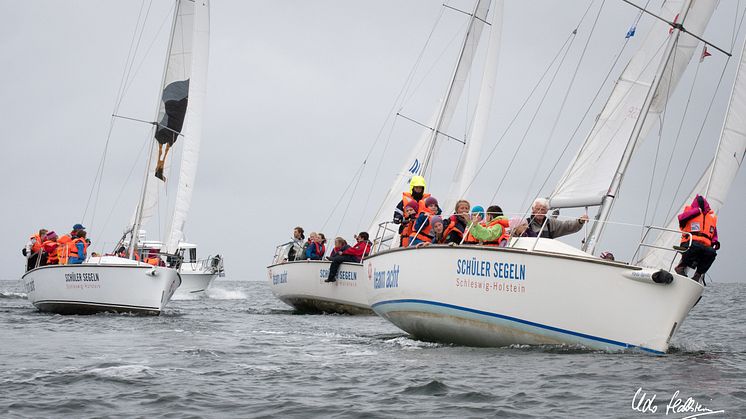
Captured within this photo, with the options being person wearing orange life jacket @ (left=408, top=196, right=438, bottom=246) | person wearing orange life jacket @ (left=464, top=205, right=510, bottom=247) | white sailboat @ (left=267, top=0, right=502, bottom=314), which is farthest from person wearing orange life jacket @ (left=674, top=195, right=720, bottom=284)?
white sailboat @ (left=267, top=0, right=502, bottom=314)

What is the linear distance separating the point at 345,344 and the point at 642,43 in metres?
6.41

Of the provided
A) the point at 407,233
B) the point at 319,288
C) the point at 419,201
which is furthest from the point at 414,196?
the point at 319,288

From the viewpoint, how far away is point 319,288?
71.8 feet

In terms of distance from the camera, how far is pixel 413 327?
13.3m

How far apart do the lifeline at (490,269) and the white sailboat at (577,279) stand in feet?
0.05

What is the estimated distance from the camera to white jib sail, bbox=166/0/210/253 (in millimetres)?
22516

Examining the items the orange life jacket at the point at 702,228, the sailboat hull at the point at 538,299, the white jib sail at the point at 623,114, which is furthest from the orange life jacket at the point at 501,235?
the orange life jacket at the point at 702,228

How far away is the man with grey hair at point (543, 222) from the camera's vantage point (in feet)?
39.7

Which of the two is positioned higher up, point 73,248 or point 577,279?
point 73,248

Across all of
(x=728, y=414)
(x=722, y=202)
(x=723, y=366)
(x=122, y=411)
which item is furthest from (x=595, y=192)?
(x=122, y=411)

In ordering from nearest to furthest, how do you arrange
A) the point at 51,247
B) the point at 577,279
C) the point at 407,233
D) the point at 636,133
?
the point at 577,279 < the point at 636,133 < the point at 407,233 < the point at 51,247

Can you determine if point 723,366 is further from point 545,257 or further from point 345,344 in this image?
point 345,344

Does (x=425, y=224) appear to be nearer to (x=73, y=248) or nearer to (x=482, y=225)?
(x=482, y=225)

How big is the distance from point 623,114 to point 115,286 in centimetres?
1023
